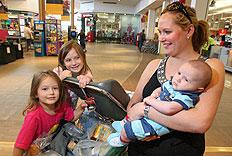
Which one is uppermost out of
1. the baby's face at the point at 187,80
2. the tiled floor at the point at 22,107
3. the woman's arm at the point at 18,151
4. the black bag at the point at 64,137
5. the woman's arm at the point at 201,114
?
the baby's face at the point at 187,80

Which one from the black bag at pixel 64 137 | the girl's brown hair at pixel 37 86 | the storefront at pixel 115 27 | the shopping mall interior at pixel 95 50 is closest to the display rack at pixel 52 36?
the shopping mall interior at pixel 95 50

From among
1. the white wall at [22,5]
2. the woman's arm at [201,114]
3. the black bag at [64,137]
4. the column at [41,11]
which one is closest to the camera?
the woman's arm at [201,114]

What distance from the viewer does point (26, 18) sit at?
637 inches

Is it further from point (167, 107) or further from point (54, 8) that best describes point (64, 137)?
point (54, 8)

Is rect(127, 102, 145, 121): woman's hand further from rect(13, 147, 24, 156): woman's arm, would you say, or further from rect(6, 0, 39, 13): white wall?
rect(6, 0, 39, 13): white wall

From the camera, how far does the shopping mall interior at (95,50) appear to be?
3750mm

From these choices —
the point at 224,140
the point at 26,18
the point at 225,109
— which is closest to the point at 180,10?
the point at 224,140

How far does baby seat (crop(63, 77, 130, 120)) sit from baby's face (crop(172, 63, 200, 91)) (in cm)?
37

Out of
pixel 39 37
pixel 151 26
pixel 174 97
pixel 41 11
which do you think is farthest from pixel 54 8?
pixel 174 97

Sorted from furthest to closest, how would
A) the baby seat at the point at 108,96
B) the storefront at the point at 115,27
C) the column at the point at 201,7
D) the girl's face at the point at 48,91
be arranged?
the storefront at the point at 115,27 < the column at the point at 201,7 < the girl's face at the point at 48,91 < the baby seat at the point at 108,96

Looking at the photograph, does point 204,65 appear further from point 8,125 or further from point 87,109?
point 8,125

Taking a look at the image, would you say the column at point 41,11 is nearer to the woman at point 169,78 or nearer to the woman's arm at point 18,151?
the woman's arm at point 18,151

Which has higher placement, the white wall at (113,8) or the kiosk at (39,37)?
the white wall at (113,8)

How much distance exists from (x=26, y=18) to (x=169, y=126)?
17.3 metres
